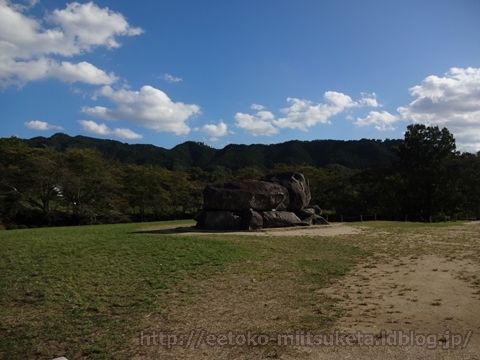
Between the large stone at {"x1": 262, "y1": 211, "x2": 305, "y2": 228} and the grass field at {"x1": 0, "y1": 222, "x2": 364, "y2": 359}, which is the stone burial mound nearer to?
the large stone at {"x1": 262, "y1": 211, "x2": 305, "y2": 228}

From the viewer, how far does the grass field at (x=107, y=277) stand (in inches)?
261

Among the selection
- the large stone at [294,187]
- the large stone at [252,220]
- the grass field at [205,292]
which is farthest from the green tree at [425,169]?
the grass field at [205,292]

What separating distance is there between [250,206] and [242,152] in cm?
8296

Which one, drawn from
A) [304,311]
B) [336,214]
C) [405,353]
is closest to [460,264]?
[304,311]

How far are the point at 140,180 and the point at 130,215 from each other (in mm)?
3622

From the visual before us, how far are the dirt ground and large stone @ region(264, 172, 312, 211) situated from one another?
1041 cm

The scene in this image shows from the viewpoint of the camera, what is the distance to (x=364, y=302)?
829 cm

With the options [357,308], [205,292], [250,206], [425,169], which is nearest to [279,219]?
[250,206]

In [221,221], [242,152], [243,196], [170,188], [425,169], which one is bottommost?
[221,221]

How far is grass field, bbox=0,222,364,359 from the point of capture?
6.62 meters

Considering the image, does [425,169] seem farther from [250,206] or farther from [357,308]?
[357,308]

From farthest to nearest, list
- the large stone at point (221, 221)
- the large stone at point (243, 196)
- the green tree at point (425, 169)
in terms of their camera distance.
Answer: the green tree at point (425, 169) → the large stone at point (243, 196) → the large stone at point (221, 221)

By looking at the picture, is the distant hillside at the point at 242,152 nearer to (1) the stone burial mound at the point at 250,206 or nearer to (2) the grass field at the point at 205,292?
(1) the stone burial mound at the point at 250,206

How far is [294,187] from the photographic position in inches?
920
